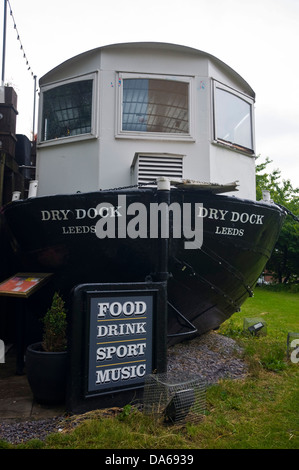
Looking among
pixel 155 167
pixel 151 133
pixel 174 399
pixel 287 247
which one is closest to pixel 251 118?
pixel 151 133

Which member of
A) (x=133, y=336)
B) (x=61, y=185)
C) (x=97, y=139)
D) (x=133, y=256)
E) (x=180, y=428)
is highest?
(x=97, y=139)

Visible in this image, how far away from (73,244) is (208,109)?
2.87 meters

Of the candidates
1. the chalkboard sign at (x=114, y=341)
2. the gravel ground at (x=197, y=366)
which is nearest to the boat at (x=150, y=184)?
the gravel ground at (x=197, y=366)

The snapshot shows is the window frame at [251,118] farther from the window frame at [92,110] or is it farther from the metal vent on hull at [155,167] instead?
the window frame at [92,110]

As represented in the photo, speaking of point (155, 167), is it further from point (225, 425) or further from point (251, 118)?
point (225, 425)

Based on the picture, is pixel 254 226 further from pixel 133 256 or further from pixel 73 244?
pixel 73 244

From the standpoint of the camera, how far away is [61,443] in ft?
10.5

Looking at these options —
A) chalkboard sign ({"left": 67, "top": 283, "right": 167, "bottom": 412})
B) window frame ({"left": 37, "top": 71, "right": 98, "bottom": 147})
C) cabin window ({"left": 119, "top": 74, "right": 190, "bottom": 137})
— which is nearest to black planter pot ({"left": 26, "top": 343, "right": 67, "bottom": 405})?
chalkboard sign ({"left": 67, "top": 283, "right": 167, "bottom": 412})

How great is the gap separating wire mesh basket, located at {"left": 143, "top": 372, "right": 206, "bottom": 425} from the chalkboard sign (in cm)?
23

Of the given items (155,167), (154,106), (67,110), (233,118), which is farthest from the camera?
(233,118)

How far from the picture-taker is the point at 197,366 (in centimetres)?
562

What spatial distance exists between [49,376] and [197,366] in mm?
2376

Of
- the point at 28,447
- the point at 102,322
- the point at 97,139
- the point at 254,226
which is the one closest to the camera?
the point at 28,447

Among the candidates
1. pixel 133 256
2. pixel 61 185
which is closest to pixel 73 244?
pixel 133 256
